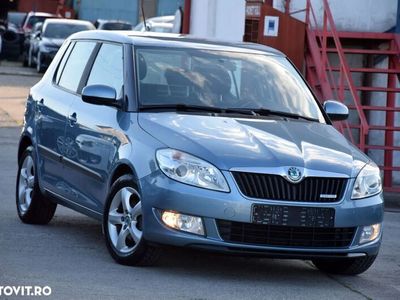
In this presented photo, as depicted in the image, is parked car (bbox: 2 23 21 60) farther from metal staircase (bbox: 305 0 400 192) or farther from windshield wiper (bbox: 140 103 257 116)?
windshield wiper (bbox: 140 103 257 116)

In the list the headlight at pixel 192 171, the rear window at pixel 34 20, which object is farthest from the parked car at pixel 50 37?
the headlight at pixel 192 171

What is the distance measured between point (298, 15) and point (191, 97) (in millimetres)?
9714

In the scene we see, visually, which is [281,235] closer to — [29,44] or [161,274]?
[161,274]

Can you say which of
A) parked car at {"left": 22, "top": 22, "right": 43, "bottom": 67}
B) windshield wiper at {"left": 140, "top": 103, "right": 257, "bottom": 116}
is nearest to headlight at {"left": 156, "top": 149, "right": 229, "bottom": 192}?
windshield wiper at {"left": 140, "top": 103, "right": 257, "bottom": 116}

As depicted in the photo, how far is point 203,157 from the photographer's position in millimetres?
7680

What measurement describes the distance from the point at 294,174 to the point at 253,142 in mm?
441

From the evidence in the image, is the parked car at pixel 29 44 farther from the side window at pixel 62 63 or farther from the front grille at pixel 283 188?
the front grille at pixel 283 188

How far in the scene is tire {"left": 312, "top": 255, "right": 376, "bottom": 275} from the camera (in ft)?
27.2

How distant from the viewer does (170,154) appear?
7.74 m

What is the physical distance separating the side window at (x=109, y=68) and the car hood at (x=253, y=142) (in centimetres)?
65

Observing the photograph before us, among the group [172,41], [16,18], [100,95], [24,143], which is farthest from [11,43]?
[100,95]

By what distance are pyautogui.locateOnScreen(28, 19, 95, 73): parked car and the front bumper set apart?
25712mm

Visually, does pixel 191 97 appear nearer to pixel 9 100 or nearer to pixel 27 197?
pixel 27 197

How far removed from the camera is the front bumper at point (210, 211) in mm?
7574
